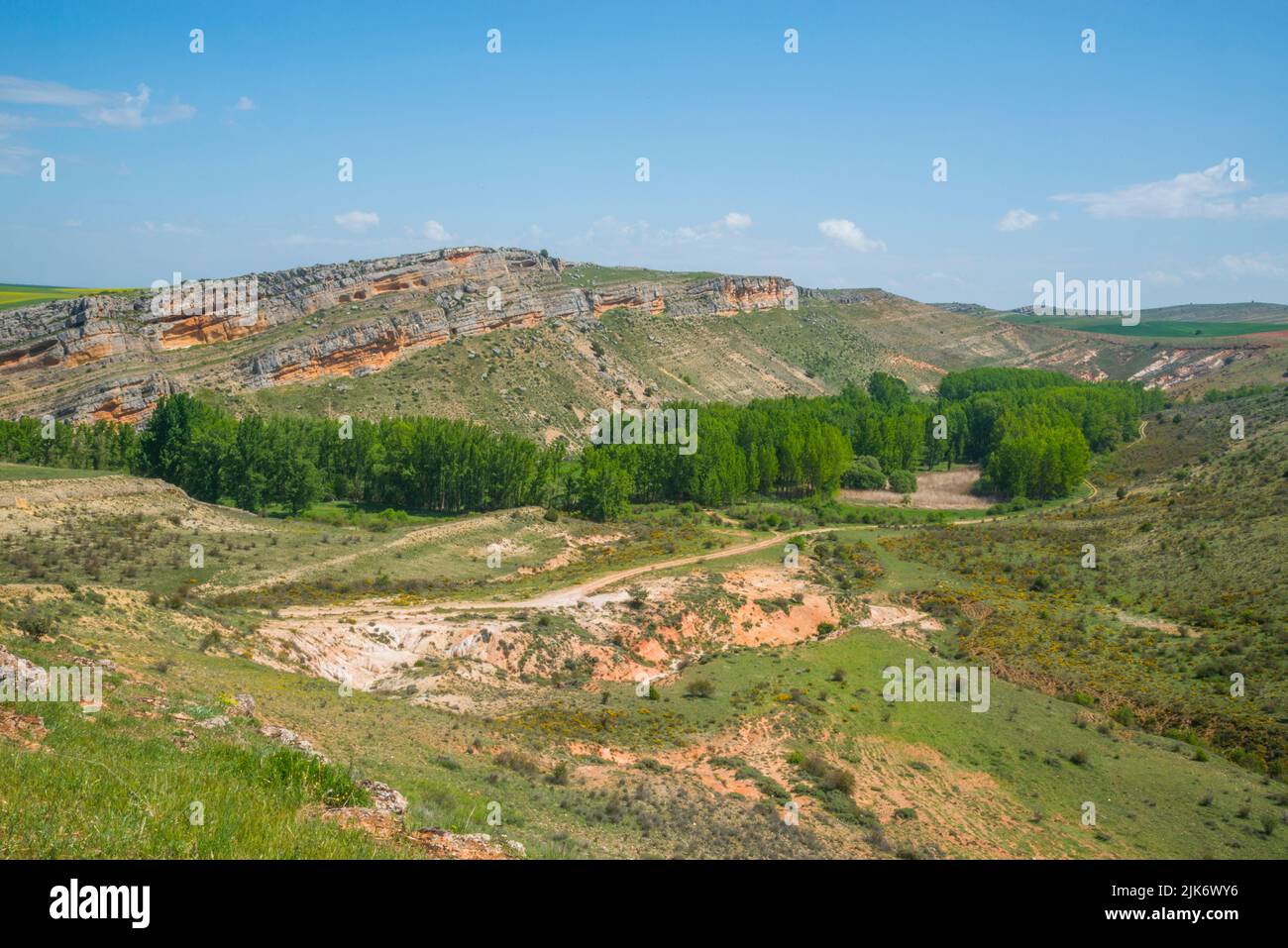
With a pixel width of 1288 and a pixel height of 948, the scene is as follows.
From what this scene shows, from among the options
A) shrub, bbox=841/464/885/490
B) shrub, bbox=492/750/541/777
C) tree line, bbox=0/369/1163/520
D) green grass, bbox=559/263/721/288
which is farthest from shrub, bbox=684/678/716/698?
green grass, bbox=559/263/721/288

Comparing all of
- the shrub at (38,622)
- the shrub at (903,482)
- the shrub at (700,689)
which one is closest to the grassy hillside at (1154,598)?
the shrub at (700,689)

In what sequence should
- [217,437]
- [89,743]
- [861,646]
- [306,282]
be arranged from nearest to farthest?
[89,743], [861,646], [217,437], [306,282]

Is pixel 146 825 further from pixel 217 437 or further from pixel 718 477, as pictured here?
pixel 718 477

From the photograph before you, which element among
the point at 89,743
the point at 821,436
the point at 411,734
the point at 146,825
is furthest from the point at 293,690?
the point at 821,436

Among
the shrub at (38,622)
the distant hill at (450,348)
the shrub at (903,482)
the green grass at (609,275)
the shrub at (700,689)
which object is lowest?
the shrub at (700,689)

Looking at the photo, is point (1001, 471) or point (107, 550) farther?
point (1001, 471)

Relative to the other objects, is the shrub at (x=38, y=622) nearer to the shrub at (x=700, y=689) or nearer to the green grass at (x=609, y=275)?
the shrub at (x=700, y=689)

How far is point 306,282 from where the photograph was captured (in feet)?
399

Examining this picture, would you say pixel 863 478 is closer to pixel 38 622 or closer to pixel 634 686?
pixel 634 686

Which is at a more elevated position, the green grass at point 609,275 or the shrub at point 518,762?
the green grass at point 609,275

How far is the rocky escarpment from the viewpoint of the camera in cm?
9256

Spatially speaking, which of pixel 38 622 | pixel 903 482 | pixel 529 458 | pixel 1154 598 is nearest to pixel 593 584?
pixel 529 458

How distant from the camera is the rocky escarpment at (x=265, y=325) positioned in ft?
304
